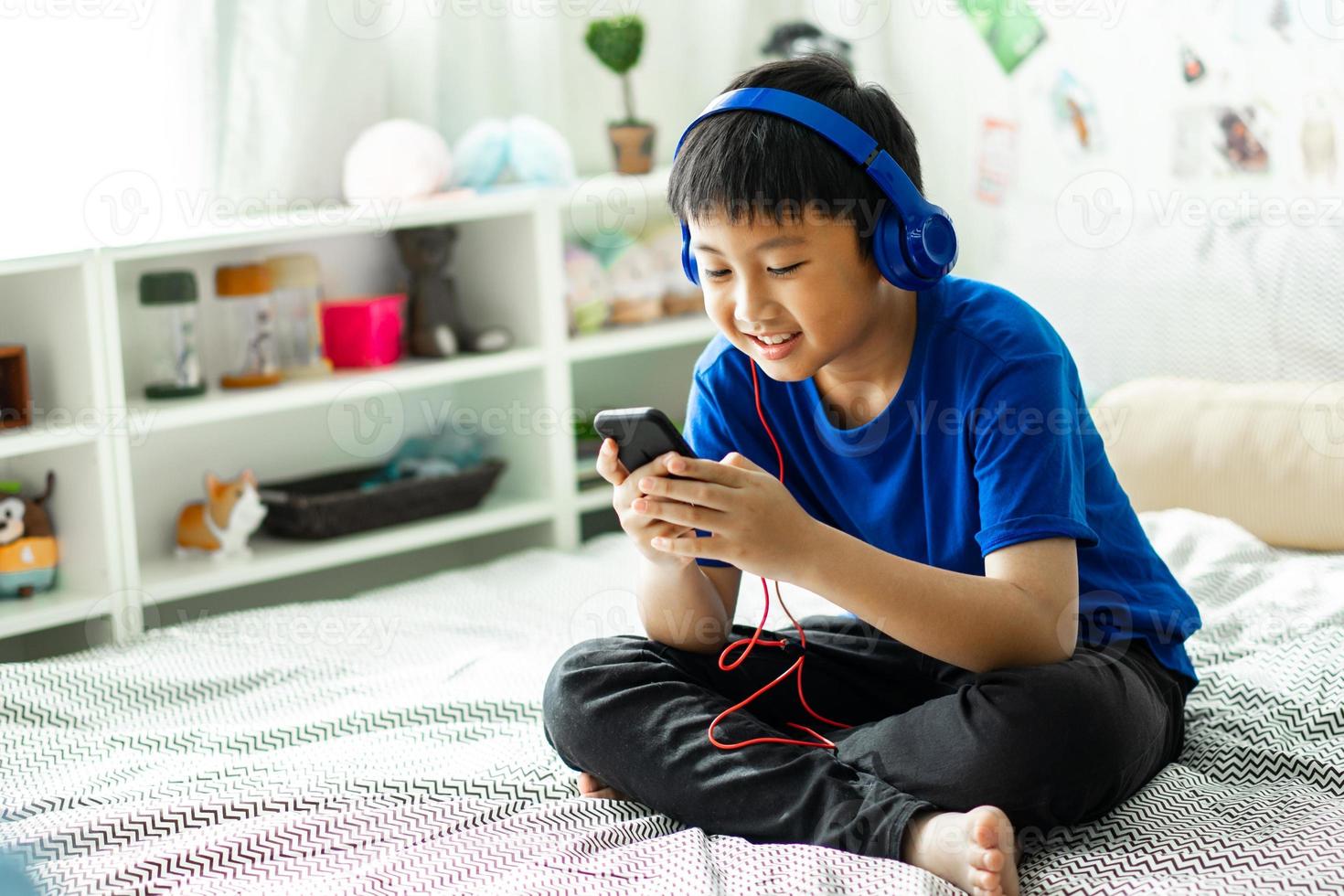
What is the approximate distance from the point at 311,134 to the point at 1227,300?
1.31 meters

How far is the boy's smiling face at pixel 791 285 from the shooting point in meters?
1.04

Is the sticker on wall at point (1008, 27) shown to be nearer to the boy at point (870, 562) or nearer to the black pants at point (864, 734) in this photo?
the boy at point (870, 562)

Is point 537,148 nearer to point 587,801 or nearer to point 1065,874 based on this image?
point 587,801

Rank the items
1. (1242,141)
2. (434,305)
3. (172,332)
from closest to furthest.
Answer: (172,332) < (1242,141) < (434,305)

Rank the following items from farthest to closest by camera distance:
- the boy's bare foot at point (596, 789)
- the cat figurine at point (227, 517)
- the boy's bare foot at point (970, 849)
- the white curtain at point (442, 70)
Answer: the white curtain at point (442, 70) → the cat figurine at point (227, 517) → the boy's bare foot at point (596, 789) → the boy's bare foot at point (970, 849)

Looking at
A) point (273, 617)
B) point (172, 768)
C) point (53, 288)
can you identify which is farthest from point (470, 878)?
point (53, 288)

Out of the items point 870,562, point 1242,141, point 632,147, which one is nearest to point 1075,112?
point 1242,141

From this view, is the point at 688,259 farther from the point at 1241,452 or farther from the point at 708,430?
the point at 1241,452

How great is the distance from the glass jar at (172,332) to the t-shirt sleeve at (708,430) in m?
0.90

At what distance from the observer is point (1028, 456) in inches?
40.3

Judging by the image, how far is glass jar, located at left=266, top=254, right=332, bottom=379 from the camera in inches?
78.0

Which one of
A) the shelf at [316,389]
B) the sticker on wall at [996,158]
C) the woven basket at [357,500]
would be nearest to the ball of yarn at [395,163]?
the shelf at [316,389]

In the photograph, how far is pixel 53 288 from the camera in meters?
1.75

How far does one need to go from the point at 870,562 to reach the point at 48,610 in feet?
3.70
